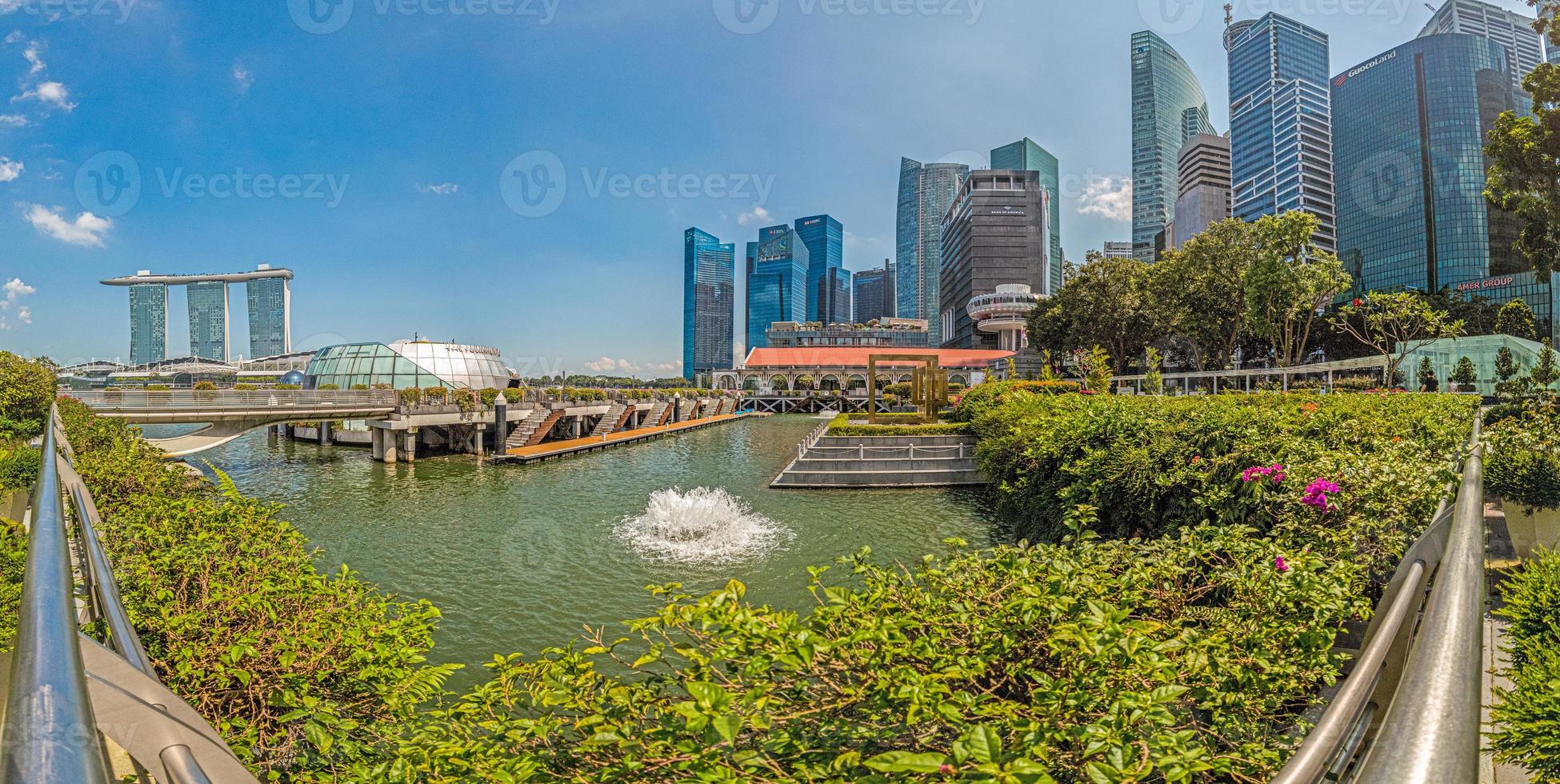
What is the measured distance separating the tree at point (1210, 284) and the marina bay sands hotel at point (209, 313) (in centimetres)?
10444

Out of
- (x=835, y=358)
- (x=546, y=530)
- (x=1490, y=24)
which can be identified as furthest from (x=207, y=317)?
(x=1490, y=24)

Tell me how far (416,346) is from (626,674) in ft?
136

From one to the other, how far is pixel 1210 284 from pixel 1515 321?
109 feet

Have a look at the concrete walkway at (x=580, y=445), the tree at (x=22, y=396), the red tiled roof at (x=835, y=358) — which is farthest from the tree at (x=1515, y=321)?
the tree at (x=22, y=396)

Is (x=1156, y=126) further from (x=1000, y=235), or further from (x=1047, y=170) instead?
(x=1000, y=235)

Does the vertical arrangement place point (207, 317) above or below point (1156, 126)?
below

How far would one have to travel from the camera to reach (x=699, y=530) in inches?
544

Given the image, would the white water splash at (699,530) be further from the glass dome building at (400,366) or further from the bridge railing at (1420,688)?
the glass dome building at (400,366)

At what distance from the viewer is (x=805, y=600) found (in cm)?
967

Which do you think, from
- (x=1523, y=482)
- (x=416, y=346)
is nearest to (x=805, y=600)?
(x=1523, y=482)

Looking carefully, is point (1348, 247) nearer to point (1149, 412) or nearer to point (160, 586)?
point (1149, 412)

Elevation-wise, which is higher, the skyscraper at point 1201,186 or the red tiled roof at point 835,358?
the skyscraper at point 1201,186

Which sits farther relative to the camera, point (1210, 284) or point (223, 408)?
point (1210, 284)

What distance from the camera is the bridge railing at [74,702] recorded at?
91 cm
